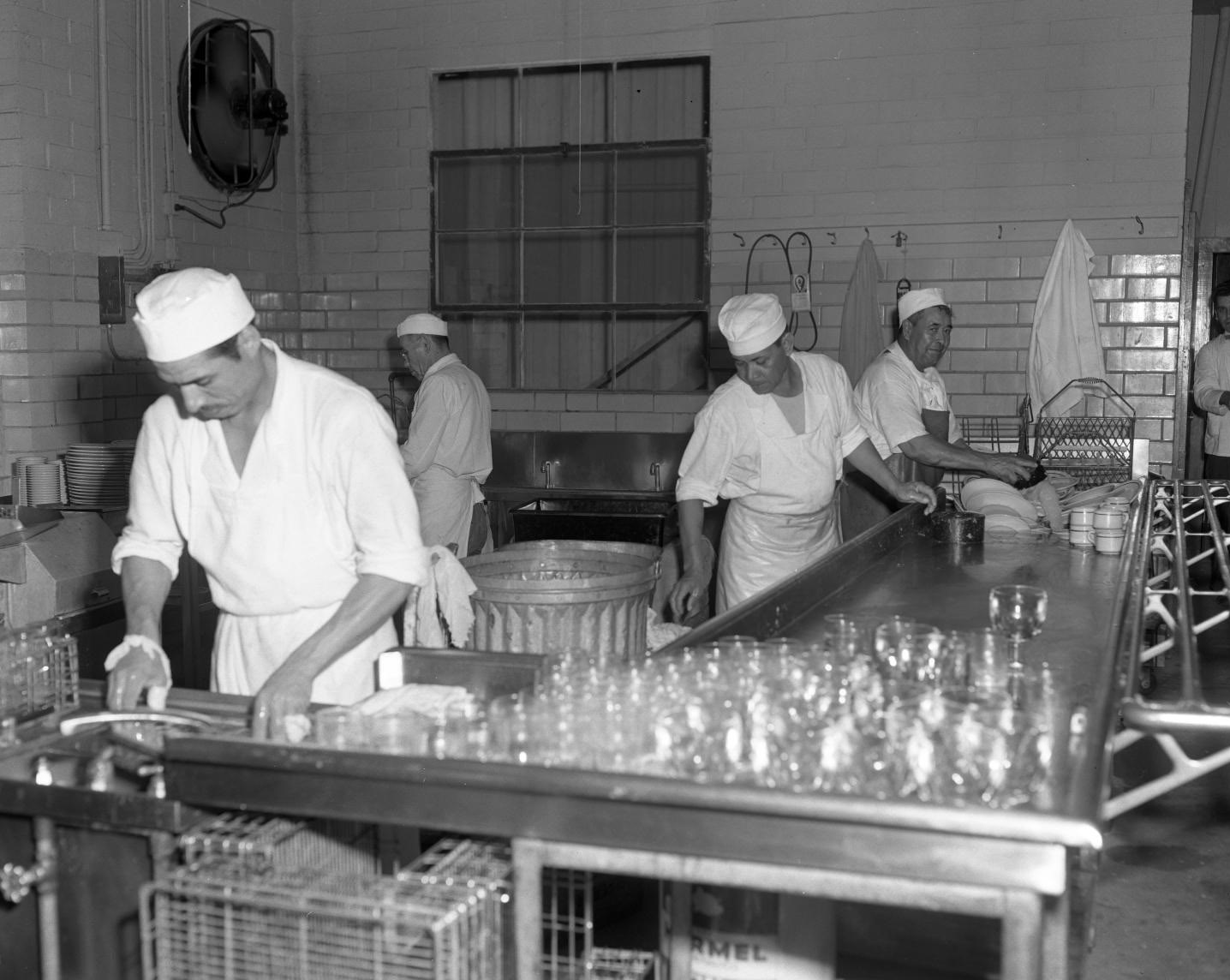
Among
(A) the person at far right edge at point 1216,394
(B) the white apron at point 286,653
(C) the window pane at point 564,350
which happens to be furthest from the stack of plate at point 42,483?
(A) the person at far right edge at point 1216,394

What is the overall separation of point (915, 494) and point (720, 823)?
123 inches

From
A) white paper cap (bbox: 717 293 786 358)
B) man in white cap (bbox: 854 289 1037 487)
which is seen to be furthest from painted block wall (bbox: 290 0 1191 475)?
white paper cap (bbox: 717 293 786 358)

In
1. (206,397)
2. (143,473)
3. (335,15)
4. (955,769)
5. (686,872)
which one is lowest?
(686,872)

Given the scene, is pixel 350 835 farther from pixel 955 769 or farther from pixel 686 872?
pixel 955 769

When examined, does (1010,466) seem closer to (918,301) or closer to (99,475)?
(918,301)

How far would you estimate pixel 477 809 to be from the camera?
5.25 ft

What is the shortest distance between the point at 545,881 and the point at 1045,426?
4.94 m

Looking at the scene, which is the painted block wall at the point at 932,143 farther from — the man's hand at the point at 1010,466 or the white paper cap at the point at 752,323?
the white paper cap at the point at 752,323

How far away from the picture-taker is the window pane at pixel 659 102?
291 inches

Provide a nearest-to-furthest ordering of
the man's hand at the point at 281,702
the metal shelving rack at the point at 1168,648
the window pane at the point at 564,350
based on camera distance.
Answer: the metal shelving rack at the point at 1168,648, the man's hand at the point at 281,702, the window pane at the point at 564,350

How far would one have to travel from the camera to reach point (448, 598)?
3.59 m

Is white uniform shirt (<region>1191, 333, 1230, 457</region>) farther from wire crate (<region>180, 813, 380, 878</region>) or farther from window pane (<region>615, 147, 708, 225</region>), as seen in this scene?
wire crate (<region>180, 813, 380, 878</region>)

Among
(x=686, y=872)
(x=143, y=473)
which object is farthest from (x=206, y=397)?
(x=686, y=872)

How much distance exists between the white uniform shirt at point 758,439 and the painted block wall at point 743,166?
290cm
